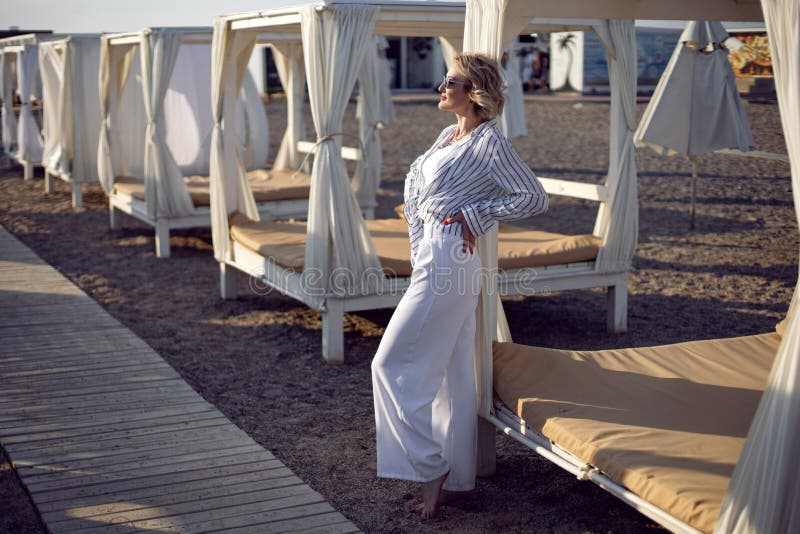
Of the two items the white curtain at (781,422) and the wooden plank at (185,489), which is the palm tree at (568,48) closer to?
the wooden plank at (185,489)

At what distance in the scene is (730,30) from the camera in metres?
10.2

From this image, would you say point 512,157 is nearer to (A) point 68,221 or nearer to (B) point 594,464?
(B) point 594,464

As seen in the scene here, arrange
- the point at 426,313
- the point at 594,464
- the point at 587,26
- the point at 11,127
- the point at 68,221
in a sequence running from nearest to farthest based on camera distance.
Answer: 1. the point at 594,464
2. the point at 426,313
3. the point at 587,26
4. the point at 68,221
5. the point at 11,127

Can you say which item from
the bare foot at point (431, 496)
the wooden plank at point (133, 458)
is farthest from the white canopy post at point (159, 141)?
the bare foot at point (431, 496)

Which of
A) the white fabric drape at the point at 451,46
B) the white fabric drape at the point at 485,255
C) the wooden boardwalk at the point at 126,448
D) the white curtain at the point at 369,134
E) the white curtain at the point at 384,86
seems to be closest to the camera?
the wooden boardwalk at the point at 126,448

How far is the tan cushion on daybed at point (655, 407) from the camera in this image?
311cm

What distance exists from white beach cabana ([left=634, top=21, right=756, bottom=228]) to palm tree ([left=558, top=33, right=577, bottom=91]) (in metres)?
17.9

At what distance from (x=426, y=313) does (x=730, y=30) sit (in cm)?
797

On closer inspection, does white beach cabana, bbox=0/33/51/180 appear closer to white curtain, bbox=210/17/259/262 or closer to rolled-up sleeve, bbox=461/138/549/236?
white curtain, bbox=210/17/259/262

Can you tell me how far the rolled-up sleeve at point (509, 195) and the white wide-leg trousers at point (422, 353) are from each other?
0.43 feet

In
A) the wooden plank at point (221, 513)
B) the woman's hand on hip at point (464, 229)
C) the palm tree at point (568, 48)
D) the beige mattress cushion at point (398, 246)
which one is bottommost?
the wooden plank at point (221, 513)

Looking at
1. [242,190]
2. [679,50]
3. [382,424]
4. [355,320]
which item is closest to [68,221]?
[242,190]

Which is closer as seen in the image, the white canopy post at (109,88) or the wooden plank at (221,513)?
the wooden plank at (221,513)

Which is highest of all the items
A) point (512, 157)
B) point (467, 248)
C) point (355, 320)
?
point (512, 157)
